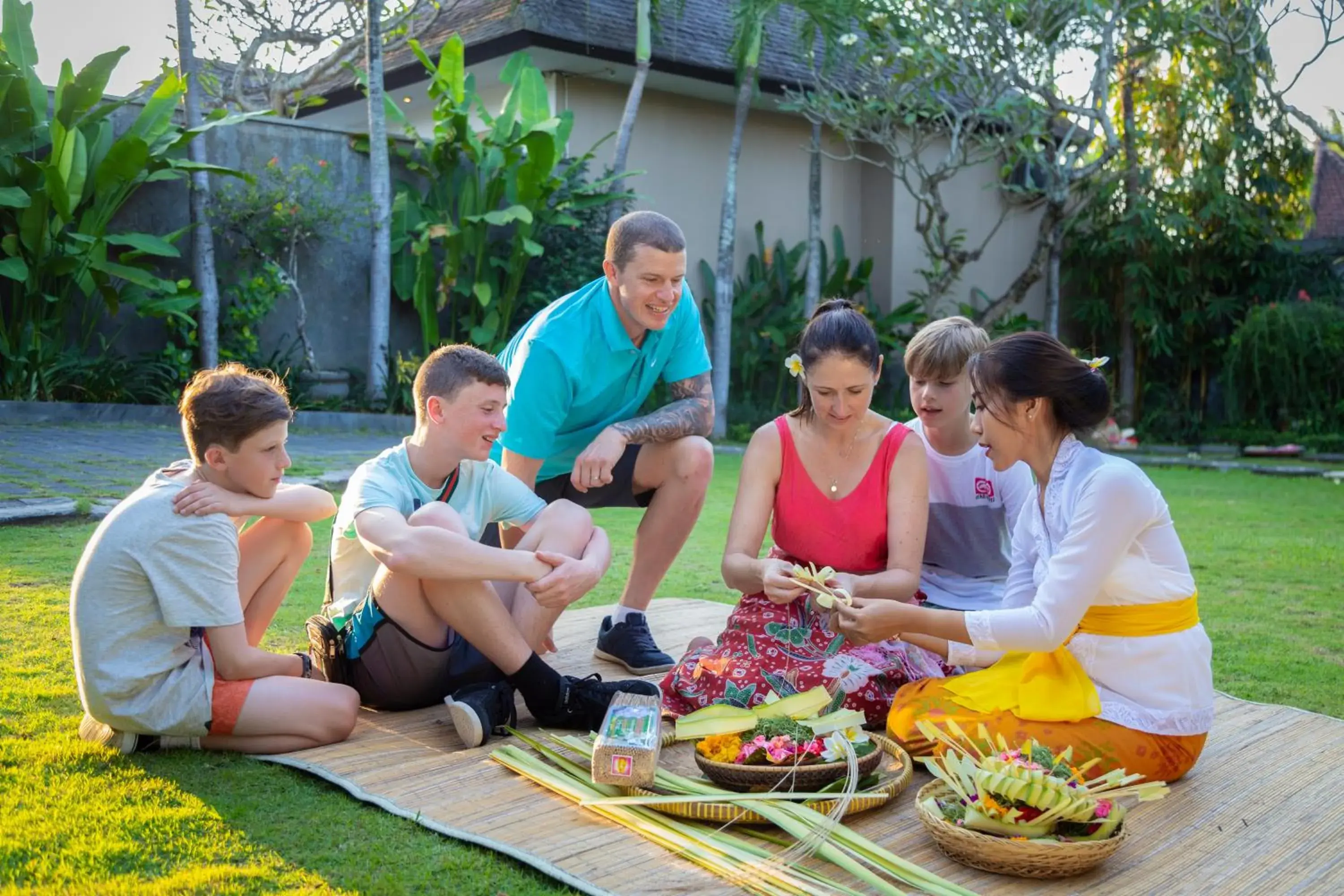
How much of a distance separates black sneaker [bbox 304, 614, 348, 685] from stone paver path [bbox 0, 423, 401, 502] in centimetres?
343

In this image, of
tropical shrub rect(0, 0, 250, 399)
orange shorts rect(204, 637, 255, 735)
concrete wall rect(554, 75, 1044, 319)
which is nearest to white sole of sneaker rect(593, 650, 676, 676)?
orange shorts rect(204, 637, 255, 735)

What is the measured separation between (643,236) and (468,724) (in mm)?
1775

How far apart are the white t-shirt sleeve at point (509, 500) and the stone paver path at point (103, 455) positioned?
357 cm

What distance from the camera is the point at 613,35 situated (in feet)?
42.4

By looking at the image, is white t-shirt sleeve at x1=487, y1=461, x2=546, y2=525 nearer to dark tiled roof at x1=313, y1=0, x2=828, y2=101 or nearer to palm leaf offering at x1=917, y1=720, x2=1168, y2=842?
palm leaf offering at x1=917, y1=720, x2=1168, y2=842

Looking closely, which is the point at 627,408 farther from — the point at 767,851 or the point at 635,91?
the point at 635,91

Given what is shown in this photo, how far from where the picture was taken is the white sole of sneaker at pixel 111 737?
119 inches

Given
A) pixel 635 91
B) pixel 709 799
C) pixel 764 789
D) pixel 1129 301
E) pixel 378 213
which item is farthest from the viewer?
pixel 1129 301

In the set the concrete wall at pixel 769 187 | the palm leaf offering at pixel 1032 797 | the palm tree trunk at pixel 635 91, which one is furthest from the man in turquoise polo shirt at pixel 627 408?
the concrete wall at pixel 769 187

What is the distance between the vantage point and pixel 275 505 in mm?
3252

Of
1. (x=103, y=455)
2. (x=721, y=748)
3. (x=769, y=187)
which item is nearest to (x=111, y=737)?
(x=721, y=748)

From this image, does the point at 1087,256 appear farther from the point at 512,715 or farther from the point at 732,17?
the point at 512,715

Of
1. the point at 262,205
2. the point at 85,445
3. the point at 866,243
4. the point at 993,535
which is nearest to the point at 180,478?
the point at 993,535

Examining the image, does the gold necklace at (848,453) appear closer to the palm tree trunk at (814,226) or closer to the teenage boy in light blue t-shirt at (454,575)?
the teenage boy in light blue t-shirt at (454,575)
